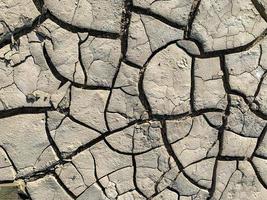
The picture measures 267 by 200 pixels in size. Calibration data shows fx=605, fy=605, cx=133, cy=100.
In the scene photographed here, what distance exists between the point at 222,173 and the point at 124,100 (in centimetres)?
73

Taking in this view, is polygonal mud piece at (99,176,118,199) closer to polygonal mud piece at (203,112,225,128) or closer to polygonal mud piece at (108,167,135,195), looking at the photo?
polygonal mud piece at (108,167,135,195)

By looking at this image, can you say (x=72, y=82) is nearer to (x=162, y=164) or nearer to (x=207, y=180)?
(x=162, y=164)

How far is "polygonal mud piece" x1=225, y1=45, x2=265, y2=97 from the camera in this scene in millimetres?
3564

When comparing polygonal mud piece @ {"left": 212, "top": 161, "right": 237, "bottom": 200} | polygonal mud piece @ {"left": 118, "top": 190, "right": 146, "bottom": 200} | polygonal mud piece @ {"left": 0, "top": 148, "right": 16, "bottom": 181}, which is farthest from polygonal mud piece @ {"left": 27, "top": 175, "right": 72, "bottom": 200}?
polygonal mud piece @ {"left": 212, "top": 161, "right": 237, "bottom": 200}

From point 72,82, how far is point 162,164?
2.32 ft

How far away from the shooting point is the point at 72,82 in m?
3.44

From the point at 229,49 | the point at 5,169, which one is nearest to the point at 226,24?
the point at 229,49

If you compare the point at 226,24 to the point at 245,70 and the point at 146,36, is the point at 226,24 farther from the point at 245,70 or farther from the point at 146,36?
the point at 146,36

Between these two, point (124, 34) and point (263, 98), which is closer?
point (124, 34)

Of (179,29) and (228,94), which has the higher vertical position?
(179,29)

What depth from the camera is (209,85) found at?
11.7 ft

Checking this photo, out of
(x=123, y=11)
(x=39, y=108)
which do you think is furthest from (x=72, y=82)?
(x=123, y=11)

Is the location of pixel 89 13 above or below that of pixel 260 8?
below

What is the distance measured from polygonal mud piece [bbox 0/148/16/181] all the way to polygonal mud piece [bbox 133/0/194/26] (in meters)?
1.17
